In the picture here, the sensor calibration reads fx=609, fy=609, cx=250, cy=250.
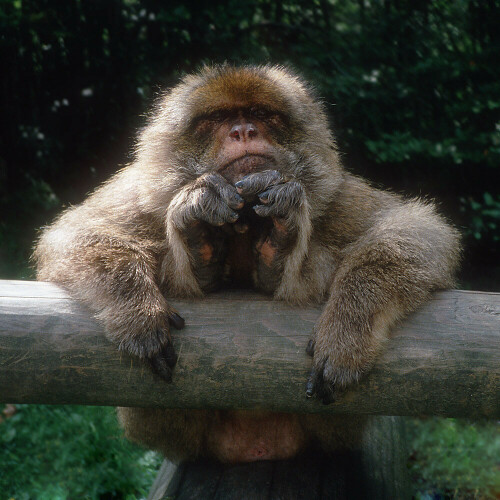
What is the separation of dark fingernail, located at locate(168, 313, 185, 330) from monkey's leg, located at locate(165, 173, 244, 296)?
0.27m

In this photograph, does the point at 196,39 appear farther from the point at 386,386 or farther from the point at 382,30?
the point at 386,386

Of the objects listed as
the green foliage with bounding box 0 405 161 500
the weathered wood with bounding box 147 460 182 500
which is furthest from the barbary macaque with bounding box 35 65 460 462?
the green foliage with bounding box 0 405 161 500

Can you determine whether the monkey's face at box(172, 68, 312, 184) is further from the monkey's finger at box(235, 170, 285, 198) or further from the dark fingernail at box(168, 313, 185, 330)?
the dark fingernail at box(168, 313, 185, 330)

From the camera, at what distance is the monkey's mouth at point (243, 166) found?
2846 millimetres

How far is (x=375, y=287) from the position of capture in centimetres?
259

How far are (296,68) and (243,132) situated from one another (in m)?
1.90

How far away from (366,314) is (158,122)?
163 cm

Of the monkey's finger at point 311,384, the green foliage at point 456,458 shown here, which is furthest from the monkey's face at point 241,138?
the green foliage at point 456,458

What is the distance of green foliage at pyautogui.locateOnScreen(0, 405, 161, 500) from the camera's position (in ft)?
13.7

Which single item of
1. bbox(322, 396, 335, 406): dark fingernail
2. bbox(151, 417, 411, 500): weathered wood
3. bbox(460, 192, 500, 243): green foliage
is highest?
bbox(322, 396, 335, 406): dark fingernail

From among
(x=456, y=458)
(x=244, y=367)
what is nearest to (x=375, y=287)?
(x=244, y=367)

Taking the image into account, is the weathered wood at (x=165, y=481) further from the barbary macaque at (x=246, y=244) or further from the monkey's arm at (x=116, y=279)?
the monkey's arm at (x=116, y=279)

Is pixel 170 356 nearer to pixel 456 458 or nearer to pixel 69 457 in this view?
pixel 69 457

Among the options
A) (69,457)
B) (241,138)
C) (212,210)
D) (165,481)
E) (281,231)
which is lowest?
(69,457)
